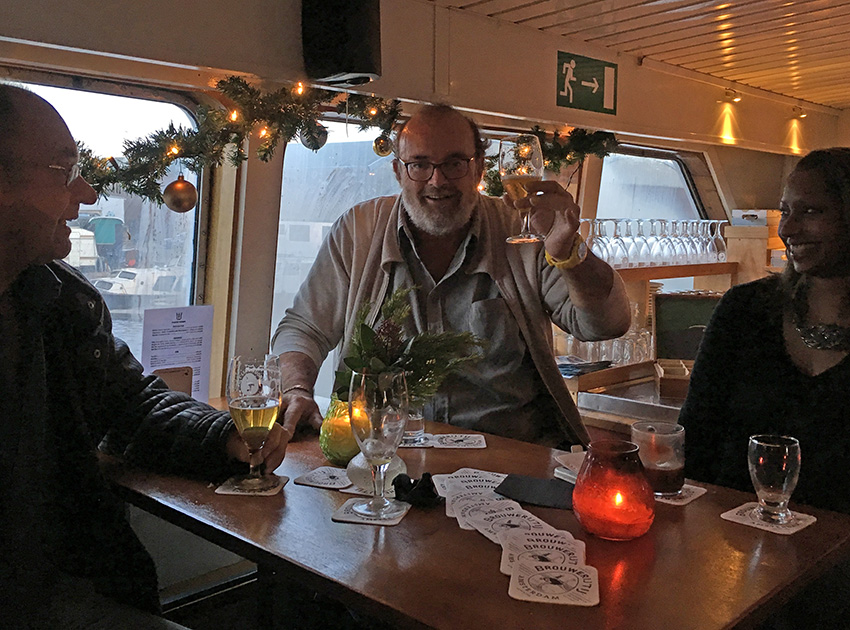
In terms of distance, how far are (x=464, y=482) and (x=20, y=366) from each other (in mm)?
915

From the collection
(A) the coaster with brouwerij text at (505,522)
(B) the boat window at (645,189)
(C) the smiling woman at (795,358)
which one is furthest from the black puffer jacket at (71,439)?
(B) the boat window at (645,189)

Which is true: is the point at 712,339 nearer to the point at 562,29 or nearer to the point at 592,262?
the point at 592,262

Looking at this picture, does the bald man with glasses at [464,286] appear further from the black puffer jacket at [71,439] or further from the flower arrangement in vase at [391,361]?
the black puffer jacket at [71,439]

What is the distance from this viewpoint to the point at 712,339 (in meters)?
2.07

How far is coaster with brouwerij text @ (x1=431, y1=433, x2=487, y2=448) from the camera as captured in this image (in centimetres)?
180

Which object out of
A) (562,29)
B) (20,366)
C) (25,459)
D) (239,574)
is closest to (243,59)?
(20,366)

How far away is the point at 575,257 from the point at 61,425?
1280 millimetres

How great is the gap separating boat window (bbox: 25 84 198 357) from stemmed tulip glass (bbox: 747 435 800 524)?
6.67 ft

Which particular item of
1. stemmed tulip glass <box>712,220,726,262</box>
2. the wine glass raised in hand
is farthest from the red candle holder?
stemmed tulip glass <box>712,220,726,262</box>

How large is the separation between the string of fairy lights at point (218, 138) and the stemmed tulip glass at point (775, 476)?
1714 mm

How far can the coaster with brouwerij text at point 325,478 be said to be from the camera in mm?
1529

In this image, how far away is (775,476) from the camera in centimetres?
137

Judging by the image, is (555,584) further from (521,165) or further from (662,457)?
(521,165)

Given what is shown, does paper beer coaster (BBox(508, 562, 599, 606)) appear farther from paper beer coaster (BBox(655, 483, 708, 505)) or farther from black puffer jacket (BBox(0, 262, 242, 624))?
black puffer jacket (BBox(0, 262, 242, 624))
